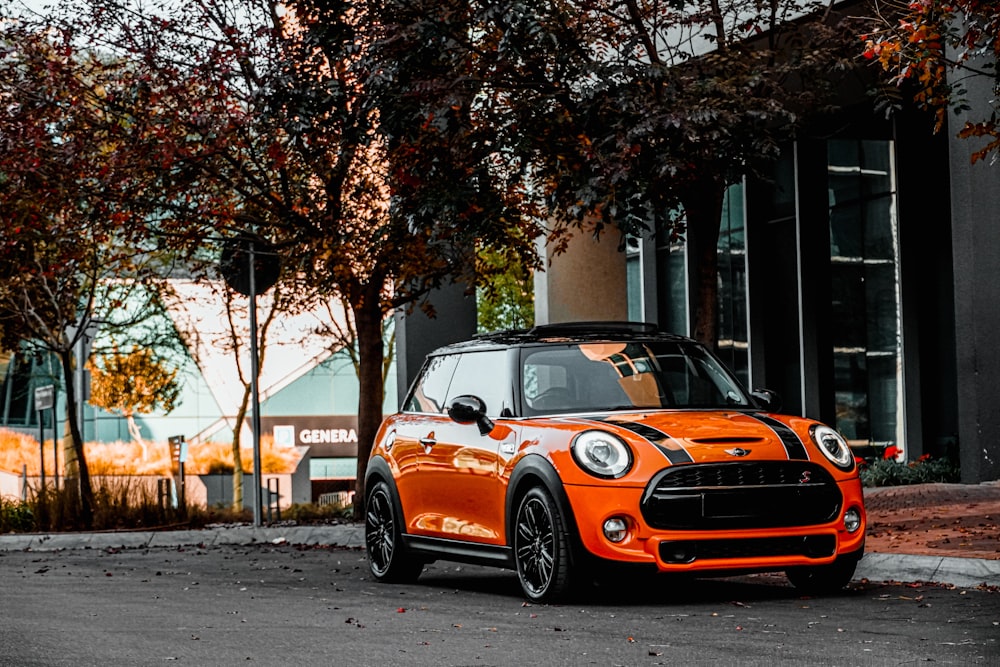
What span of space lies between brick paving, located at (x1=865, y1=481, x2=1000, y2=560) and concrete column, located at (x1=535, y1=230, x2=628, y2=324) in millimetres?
9697

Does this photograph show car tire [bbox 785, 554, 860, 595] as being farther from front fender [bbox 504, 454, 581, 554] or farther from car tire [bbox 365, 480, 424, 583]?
car tire [bbox 365, 480, 424, 583]

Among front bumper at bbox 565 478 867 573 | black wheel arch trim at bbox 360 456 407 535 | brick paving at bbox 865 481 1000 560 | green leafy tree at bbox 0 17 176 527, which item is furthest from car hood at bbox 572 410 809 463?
green leafy tree at bbox 0 17 176 527

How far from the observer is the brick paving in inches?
495

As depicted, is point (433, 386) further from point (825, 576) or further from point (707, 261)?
point (707, 261)

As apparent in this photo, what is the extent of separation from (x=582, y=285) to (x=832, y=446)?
18005mm

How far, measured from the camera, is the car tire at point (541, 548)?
9734mm

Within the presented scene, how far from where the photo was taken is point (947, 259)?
27.2 meters

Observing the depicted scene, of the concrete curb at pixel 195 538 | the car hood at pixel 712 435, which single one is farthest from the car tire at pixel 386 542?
the concrete curb at pixel 195 538

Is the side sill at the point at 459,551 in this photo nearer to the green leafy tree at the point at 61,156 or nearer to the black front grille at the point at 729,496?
the black front grille at the point at 729,496

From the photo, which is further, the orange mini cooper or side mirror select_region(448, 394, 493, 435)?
side mirror select_region(448, 394, 493, 435)

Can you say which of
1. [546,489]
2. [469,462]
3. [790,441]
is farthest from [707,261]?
[546,489]

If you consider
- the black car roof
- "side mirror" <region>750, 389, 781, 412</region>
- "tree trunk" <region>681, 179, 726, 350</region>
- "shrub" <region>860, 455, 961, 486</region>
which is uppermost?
"tree trunk" <region>681, 179, 726, 350</region>

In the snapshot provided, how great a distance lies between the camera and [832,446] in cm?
1015

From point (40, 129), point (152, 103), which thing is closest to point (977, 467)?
point (152, 103)
